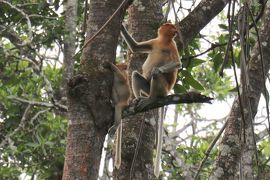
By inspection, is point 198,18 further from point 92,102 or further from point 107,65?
point 92,102

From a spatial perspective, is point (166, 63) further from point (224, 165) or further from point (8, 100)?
point (8, 100)

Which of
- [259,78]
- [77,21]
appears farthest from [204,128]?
[259,78]

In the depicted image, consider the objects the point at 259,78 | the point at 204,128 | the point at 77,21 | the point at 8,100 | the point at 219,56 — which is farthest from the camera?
the point at 204,128

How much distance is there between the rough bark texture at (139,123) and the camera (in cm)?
346

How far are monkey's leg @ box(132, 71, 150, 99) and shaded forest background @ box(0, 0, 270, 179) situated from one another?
0.09 metres

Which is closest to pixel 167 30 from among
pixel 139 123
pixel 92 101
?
pixel 139 123

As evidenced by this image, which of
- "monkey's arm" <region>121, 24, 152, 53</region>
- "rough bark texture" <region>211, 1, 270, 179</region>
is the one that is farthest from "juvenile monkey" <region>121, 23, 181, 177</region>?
"rough bark texture" <region>211, 1, 270, 179</region>

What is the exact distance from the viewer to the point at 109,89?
2.26m

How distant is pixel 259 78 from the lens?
13.0 feet

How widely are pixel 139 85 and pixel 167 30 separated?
1.63ft

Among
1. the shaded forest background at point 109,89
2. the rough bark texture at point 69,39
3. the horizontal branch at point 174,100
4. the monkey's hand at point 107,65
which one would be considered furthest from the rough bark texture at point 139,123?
the rough bark texture at point 69,39

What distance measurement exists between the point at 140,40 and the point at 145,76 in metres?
0.38

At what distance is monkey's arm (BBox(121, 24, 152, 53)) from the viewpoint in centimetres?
385

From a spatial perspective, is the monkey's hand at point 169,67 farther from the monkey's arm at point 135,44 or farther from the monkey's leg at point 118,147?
the monkey's leg at point 118,147
